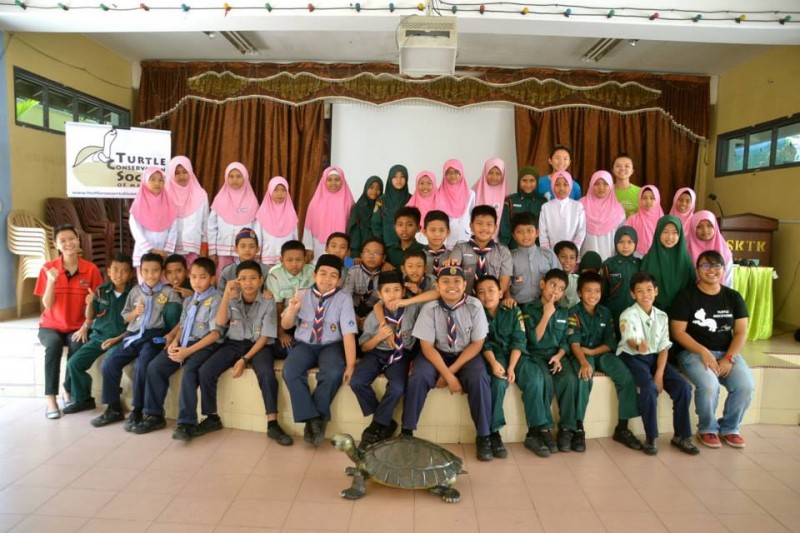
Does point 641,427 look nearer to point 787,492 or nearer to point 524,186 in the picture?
point 787,492

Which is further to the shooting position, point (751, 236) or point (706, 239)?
point (751, 236)

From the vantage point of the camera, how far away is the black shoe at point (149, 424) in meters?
2.95

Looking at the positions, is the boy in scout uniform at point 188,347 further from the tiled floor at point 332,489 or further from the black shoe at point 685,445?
the black shoe at point 685,445

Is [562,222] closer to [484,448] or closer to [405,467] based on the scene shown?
[484,448]

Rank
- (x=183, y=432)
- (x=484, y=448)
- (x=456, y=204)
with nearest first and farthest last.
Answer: (x=484, y=448)
(x=183, y=432)
(x=456, y=204)

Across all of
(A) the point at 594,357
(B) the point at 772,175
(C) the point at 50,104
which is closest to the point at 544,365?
(A) the point at 594,357

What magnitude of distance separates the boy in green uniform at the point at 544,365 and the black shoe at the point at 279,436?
1.29 m

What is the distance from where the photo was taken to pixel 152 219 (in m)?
4.15

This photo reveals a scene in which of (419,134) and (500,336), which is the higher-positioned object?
(419,134)

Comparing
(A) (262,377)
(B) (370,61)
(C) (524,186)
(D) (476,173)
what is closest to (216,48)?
(B) (370,61)

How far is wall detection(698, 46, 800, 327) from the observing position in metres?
4.99

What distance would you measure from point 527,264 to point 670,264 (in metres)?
0.94

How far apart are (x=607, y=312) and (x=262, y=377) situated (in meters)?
2.07

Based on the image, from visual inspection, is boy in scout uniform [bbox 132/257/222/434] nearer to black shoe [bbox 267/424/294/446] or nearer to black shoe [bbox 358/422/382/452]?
black shoe [bbox 267/424/294/446]
